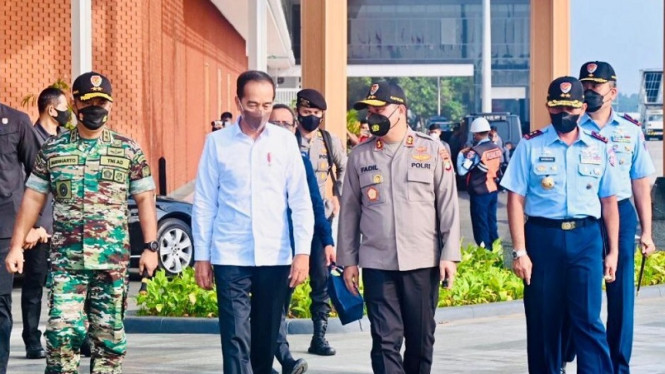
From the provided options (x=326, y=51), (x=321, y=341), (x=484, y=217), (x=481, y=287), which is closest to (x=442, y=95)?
(x=484, y=217)

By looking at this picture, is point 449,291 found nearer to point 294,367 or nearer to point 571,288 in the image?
point 294,367

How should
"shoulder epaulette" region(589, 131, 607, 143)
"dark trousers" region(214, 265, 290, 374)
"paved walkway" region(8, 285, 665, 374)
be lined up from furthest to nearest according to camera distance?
"paved walkway" region(8, 285, 665, 374) < "shoulder epaulette" region(589, 131, 607, 143) < "dark trousers" region(214, 265, 290, 374)

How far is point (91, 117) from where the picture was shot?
8.32 metres

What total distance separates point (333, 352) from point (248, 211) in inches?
143

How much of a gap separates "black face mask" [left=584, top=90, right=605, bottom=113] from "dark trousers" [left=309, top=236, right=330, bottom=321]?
237cm

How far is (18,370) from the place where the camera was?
35.9 ft

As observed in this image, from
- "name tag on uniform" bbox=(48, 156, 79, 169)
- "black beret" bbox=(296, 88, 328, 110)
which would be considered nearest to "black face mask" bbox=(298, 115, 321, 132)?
"black beret" bbox=(296, 88, 328, 110)

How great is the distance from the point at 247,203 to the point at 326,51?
910cm

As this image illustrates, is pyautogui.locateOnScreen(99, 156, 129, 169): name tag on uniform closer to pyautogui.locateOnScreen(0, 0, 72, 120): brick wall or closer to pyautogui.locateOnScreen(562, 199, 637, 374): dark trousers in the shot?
pyautogui.locateOnScreen(562, 199, 637, 374): dark trousers

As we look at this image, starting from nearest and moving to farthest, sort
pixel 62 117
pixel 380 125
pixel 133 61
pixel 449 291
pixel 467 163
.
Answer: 1. pixel 380 125
2. pixel 62 117
3. pixel 449 291
4. pixel 467 163
5. pixel 133 61

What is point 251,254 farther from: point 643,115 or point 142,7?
point 643,115

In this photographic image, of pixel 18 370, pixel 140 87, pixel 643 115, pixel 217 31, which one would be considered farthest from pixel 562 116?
pixel 643 115

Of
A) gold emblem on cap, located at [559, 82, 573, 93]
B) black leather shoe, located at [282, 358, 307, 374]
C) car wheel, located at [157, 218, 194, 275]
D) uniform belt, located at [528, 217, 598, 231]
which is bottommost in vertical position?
black leather shoe, located at [282, 358, 307, 374]

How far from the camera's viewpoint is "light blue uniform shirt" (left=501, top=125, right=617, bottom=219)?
29.2 feet
